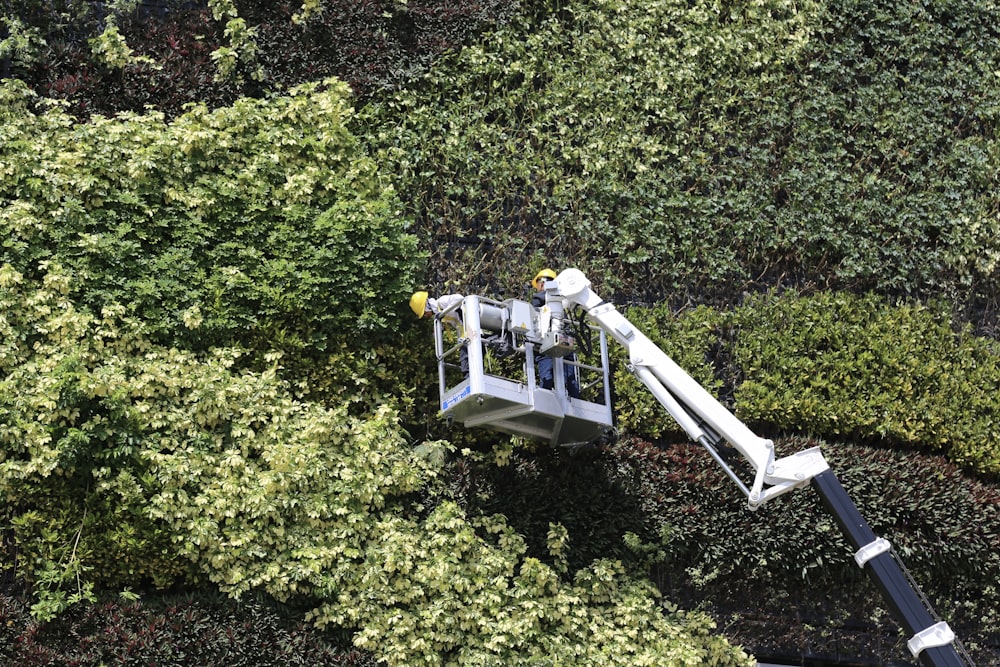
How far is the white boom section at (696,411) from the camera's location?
855 cm

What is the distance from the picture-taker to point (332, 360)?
33.7 feet

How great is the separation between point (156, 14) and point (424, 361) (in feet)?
14.4

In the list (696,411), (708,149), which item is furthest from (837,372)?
(696,411)

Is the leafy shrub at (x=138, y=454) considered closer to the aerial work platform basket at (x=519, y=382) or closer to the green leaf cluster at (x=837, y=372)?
the aerial work platform basket at (x=519, y=382)

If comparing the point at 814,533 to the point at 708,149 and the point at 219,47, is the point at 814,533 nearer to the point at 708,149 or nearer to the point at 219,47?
the point at 708,149

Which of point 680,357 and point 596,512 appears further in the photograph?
point 680,357

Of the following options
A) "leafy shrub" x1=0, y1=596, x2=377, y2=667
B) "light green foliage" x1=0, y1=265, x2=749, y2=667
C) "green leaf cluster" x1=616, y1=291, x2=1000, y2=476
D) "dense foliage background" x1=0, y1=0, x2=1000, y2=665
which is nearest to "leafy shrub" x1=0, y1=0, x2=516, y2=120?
"dense foliage background" x1=0, y1=0, x2=1000, y2=665

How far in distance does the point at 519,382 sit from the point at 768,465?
6.45 feet

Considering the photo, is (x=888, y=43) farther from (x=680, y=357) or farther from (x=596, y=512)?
Result: (x=596, y=512)

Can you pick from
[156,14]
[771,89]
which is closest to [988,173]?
[771,89]

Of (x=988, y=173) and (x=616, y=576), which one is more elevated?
→ (x=988, y=173)

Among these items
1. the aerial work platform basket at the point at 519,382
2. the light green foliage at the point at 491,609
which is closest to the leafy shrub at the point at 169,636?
the light green foliage at the point at 491,609

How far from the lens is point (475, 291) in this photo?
11.1m

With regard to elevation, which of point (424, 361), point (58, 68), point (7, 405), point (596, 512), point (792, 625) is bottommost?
point (792, 625)
